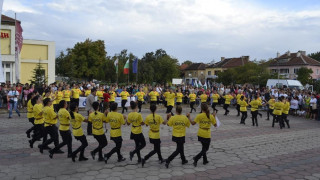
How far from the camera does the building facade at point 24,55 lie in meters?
29.6

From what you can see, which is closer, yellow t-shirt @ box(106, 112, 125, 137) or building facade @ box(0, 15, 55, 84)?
yellow t-shirt @ box(106, 112, 125, 137)

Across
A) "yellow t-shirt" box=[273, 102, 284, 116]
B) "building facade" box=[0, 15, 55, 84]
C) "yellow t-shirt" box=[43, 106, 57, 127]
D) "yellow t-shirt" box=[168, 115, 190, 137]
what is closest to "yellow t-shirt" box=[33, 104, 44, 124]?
"yellow t-shirt" box=[43, 106, 57, 127]

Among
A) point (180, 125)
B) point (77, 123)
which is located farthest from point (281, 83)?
point (77, 123)

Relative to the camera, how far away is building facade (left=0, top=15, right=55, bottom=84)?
2958 cm

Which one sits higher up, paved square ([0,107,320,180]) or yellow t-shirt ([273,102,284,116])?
yellow t-shirt ([273,102,284,116])

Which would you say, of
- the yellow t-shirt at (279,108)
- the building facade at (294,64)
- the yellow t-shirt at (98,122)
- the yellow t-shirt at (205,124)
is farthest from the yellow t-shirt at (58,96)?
the building facade at (294,64)

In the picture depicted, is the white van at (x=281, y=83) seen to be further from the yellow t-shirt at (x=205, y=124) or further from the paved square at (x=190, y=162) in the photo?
the yellow t-shirt at (x=205, y=124)

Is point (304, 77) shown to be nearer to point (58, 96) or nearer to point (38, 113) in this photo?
point (58, 96)

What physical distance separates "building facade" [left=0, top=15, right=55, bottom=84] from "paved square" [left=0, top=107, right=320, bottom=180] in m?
21.4

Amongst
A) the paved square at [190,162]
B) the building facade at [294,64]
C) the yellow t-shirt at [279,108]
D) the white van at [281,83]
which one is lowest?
the paved square at [190,162]

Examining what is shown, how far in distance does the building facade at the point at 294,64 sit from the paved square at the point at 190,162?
53983 millimetres

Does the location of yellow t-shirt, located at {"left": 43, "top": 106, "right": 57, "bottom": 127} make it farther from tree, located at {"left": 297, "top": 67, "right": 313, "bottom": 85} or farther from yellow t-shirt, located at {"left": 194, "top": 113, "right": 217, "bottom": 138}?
tree, located at {"left": 297, "top": 67, "right": 313, "bottom": 85}

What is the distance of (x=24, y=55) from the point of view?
3297 centimetres

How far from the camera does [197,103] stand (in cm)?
2497
